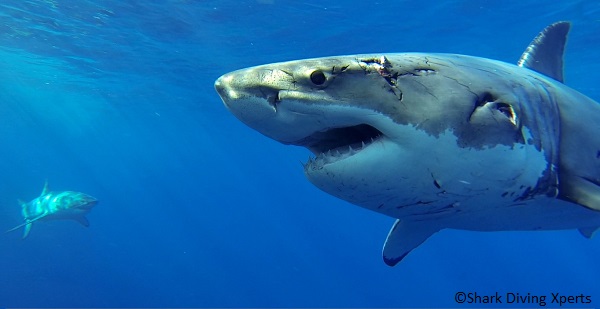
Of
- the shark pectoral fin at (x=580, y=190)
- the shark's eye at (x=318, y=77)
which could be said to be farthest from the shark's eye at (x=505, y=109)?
the shark's eye at (x=318, y=77)

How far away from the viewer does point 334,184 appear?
2.66 metres

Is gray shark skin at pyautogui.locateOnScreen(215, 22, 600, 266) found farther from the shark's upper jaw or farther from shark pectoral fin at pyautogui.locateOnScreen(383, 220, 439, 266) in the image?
shark pectoral fin at pyautogui.locateOnScreen(383, 220, 439, 266)

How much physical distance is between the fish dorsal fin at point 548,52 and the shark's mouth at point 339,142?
3752 millimetres

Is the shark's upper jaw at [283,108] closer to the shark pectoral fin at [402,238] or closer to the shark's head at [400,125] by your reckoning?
the shark's head at [400,125]

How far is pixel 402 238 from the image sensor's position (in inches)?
203

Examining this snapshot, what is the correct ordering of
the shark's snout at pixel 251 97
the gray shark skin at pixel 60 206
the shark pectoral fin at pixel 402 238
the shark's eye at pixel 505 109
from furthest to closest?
the gray shark skin at pixel 60 206 → the shark pectoral fin at pixel 402 238 → the shark's eye at pixel 505 109 → the shark's snout at pixel 251 97

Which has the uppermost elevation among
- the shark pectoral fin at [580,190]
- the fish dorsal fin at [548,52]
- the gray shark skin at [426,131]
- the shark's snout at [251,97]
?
the fish dorsal fin at [548,52]

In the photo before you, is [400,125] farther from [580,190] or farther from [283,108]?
[580,190]

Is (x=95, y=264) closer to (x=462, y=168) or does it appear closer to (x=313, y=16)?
(x=313, y=16)

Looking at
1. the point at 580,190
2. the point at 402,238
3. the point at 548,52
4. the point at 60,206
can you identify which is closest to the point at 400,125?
the point at 580,190

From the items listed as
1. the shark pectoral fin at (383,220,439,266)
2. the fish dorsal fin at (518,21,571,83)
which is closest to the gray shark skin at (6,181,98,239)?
the shark pectoral fin at (383,220,439,266)

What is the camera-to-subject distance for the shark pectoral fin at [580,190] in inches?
111

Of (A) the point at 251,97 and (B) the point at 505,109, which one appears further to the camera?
(B) the point at 505,109

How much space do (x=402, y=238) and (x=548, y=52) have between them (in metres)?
3.09
